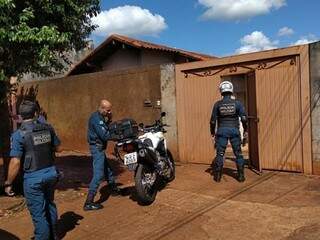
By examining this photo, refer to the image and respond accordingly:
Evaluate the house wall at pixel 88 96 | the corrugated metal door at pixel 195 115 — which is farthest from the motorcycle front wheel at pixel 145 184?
the house wall at pixel 88 96

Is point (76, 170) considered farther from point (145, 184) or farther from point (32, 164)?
point (32, 164)

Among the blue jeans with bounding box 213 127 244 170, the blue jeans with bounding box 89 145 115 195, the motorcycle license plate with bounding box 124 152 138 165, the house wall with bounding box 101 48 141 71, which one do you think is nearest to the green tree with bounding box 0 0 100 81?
the blue jeans with bounding box 89 145 115 195

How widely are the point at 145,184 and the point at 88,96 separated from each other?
6.92m

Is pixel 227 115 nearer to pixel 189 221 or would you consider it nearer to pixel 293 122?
pixel 293 122

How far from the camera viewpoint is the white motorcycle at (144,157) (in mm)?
7418

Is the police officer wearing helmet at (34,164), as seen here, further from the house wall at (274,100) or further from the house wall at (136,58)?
the house wall at (136,58)

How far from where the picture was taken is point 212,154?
1076 centimetres

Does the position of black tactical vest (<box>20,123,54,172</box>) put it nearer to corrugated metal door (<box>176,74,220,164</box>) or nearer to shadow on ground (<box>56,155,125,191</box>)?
A: shadow on ground (<box>56,155,125,191</box>)

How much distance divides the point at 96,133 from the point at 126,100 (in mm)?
5079

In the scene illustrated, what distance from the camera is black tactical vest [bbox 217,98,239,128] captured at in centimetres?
851

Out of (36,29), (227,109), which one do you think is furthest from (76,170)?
(36,29)

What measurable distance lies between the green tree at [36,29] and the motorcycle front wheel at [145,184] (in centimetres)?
235

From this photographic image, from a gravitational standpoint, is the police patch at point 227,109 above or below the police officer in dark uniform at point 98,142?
above

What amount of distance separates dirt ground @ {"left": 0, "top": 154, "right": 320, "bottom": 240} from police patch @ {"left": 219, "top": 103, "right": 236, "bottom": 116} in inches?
51.0
